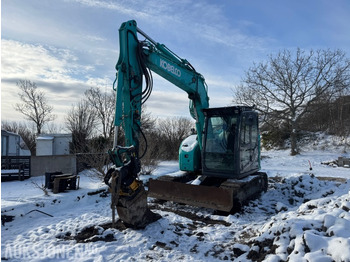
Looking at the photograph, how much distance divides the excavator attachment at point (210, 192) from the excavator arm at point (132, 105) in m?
1.58

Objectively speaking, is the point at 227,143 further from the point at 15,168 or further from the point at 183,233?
the point at 15,168

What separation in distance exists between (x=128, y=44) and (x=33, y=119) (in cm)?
2849

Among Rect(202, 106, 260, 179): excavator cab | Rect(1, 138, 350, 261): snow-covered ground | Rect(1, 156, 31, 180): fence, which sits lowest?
Rect(1, 138, 350, 261): snow-covered ground

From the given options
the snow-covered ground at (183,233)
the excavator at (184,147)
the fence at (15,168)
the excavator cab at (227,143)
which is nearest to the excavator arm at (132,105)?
the excavator at (184,147)

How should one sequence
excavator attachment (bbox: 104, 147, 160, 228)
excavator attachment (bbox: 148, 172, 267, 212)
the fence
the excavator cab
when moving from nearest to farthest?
excavator attachment (bbox: 104, 147, 160, 228), excavator attachment (bbox: 148, 172, 267, 212), the excavator cab, the fence

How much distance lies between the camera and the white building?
16969mm

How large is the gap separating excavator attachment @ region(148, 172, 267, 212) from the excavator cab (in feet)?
1.11

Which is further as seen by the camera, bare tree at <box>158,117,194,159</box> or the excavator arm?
bare tree at <box>158,117,194,159</box>

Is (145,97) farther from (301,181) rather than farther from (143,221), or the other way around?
(301,181)

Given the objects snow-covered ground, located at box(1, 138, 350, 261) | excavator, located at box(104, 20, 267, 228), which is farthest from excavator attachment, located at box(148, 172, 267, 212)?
snow-covered ground, located at box(1, 138, 350, 261)

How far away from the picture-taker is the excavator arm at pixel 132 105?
5.14 m

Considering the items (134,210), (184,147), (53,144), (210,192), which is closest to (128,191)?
(134,210)

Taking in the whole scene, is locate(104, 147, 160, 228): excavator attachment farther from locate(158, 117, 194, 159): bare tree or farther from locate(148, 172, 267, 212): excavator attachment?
locate(158, 117, 194, 159): bare tree

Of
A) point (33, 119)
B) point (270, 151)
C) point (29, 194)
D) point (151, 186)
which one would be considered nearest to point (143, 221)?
point (151, 186)
